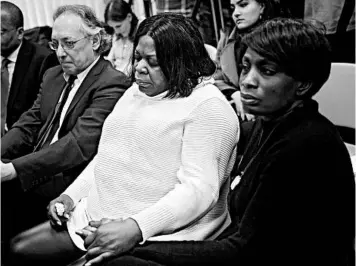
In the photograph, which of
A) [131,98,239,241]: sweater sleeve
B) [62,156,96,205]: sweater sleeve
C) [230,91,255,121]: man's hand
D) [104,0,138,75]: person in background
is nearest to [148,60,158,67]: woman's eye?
[131,98,239,241]: sweater sleeve

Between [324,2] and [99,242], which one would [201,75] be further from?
[324,2]

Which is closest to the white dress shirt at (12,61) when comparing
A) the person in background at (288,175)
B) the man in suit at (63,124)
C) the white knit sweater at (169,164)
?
the man in suit at (63,124)

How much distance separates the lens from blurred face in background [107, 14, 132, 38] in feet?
11.1

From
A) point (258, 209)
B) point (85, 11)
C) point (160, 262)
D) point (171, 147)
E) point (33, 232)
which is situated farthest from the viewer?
point (85, 11)

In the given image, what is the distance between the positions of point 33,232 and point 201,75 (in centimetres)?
66

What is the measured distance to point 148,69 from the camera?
137 centimetres

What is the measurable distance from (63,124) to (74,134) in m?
0.10

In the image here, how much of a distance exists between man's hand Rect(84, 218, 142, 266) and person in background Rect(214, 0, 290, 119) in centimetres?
114

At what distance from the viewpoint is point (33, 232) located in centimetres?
152

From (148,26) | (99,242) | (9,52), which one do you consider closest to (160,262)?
(99,242)

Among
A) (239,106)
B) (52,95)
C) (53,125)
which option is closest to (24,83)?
(52,95)

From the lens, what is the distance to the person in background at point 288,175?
0.98 metres

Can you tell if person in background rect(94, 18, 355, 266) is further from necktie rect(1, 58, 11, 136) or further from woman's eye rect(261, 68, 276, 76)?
necktie rect(1, 58, 11, 136)

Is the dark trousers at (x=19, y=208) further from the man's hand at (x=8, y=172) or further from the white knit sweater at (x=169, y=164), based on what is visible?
the white knit sweater at (x=169, y=164)
